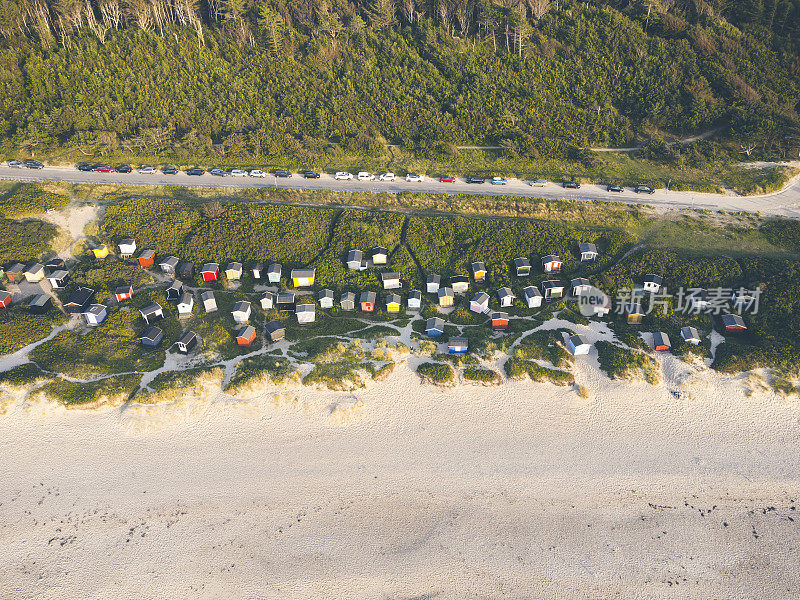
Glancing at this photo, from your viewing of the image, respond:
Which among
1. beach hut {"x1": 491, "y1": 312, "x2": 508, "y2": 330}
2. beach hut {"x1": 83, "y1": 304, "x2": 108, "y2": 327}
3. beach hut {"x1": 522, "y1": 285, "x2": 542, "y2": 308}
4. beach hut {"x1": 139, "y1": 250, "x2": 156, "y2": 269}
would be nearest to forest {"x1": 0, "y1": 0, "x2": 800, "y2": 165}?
beach hut {"x1": 139, "y1": 250, "x2": 156, "y2": 269}

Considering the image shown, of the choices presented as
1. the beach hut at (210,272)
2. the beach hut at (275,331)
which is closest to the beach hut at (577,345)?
the beach hut at (275,331)

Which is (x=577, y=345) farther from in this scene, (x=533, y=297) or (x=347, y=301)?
(x=347, y=301)

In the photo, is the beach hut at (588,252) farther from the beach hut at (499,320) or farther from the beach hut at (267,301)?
the beach hut at (267,301)

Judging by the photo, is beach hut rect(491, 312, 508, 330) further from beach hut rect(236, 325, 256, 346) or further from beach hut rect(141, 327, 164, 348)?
beach hut rect(141, 327, 164, 348)

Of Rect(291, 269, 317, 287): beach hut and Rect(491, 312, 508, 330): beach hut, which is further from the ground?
Rect(291, 269, 317, 287): beach hut

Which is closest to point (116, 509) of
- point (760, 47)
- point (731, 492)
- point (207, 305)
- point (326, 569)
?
point (326, 569)

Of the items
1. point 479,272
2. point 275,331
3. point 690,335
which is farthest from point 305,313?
point 690,335
